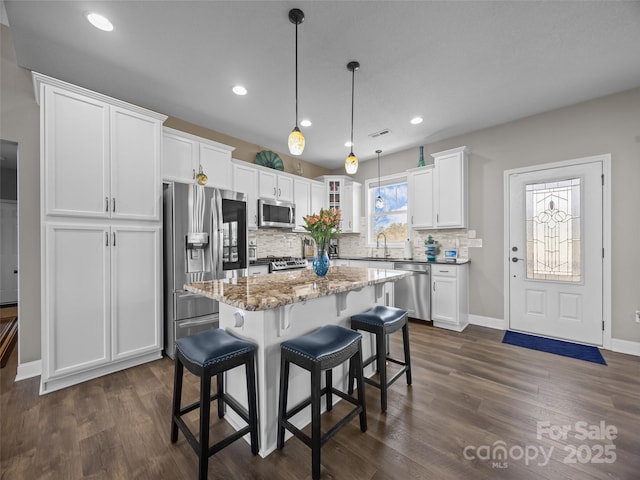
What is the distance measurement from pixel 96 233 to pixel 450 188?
4347 millimetres

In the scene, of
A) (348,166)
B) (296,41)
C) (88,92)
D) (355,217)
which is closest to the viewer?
(296,41)

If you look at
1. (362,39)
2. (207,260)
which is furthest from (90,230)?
(362,39)

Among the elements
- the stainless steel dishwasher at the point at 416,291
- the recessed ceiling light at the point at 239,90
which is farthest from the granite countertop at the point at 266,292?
the stainless steel dishwasher at the point at 416,291

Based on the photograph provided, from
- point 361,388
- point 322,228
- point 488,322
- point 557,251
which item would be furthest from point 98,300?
point 557,251

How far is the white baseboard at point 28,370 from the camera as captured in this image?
95.6 inches

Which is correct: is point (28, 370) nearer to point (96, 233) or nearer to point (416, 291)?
point (96, 233)

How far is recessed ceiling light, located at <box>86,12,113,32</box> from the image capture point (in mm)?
1910

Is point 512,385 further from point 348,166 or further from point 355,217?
point 355,217

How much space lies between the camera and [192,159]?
11.1 feet

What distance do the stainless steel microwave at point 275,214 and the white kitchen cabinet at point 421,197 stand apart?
6.64 ft

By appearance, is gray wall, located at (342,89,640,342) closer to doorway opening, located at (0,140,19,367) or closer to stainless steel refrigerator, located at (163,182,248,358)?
stainless steel refrigerator, located at (163,182,248,358)

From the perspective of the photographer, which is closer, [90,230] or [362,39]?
[362,39]

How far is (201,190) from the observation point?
2992 millimetres

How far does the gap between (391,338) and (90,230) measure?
338 centimetres
